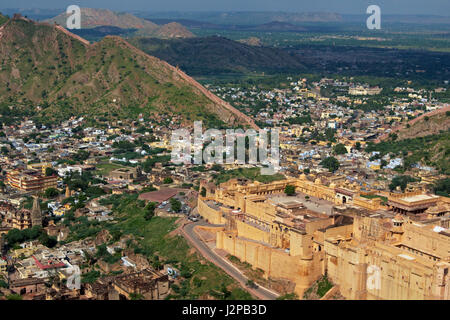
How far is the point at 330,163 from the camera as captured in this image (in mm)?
54219

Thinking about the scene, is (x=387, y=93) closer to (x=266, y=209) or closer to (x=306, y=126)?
(x=306, y=126)

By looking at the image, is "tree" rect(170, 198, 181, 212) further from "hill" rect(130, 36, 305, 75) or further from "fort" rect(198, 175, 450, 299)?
"hill" rect(130, 36, 305, 75)

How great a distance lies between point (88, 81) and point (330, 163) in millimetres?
39354

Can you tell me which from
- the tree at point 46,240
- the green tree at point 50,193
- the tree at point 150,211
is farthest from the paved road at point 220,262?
the green tree at point 50,193

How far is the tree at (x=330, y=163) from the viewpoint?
5344 centimetres

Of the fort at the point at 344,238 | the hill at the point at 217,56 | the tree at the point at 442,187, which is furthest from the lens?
the hill at the point at 217,56

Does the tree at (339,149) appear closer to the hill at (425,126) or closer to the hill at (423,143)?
the hill at (423,143)

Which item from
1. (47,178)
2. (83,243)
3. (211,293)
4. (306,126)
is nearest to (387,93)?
(306,126)

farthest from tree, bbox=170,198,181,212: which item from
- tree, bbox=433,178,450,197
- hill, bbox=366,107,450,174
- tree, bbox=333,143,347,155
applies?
tree, bbox=333,143,347,155

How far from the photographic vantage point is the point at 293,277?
26.7 metres

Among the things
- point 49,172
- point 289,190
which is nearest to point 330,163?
point 289,190

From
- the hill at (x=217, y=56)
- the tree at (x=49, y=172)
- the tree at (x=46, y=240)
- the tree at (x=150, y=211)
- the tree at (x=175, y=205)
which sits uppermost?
the hill at (x=217, y=56)

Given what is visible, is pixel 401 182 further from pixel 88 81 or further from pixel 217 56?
pixel 217 56

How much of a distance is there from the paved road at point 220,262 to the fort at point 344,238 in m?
0.63
